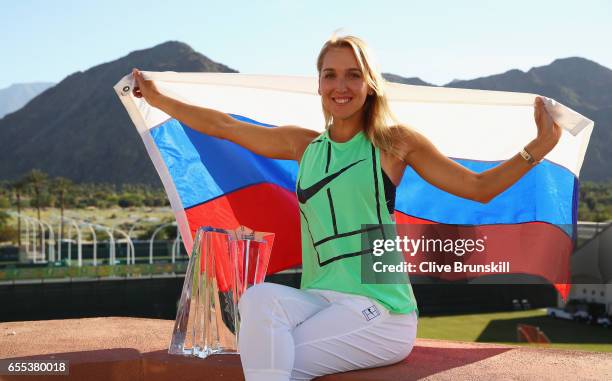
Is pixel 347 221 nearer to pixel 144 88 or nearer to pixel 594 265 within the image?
pixel 144 88

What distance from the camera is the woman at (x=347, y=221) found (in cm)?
255

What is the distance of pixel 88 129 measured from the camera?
5364 inches

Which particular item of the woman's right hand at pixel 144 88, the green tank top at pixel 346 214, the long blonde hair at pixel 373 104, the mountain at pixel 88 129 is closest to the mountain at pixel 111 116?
the mountain at pixel 88 129

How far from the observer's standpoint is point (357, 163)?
9.59 ft

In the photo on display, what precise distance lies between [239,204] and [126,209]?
8735 centimetres

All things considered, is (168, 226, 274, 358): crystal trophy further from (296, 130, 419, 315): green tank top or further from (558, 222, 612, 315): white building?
(558, 222, 612, 315): white building

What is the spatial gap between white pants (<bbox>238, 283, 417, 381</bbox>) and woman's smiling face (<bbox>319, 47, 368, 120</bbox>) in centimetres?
72

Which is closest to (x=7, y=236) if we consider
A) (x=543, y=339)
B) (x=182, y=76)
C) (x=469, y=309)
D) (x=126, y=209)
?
(x=126, y=209)

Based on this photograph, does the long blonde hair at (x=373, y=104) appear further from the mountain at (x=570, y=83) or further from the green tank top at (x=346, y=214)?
the mountain at (x=570, y=83)

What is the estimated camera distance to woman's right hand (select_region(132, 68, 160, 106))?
404 cm

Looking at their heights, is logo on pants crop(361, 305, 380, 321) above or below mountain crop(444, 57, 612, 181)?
below

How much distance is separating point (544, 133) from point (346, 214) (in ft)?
2.77

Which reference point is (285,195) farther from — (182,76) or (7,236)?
(7,236)
